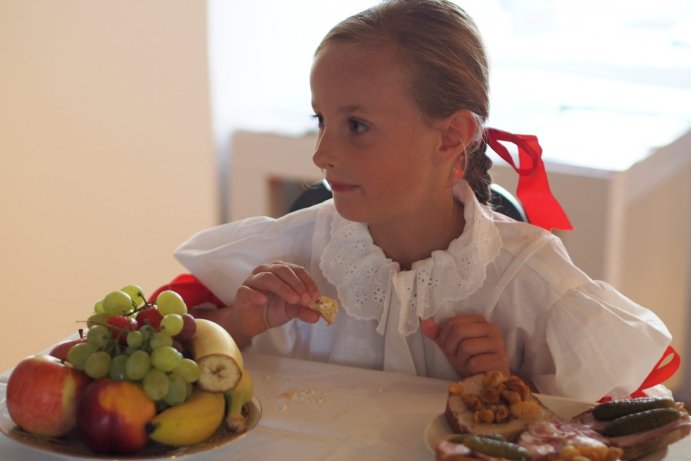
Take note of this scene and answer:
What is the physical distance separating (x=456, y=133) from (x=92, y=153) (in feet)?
6.15

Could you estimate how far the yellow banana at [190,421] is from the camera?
1.08 m

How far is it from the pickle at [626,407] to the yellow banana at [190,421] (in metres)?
0.44

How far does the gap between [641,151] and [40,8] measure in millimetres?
1830

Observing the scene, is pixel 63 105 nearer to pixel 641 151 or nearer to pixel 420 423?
pixel 641 151

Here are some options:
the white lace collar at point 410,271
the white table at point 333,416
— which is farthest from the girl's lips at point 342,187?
the white table at point 333,416

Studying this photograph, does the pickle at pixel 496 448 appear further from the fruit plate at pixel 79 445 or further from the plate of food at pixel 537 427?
the fruit plate at pixel 79 445

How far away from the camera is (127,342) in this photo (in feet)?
3.64

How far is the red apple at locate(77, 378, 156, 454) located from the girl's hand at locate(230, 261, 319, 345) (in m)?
0.37

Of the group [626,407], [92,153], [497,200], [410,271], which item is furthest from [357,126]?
[92,153]

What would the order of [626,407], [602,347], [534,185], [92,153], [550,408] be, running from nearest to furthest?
1. [626,407]
2. [550,408]
3. [602,347]
4. [534,185]
5. [92,153]

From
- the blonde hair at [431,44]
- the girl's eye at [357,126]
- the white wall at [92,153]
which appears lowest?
the white wall at [92,153]

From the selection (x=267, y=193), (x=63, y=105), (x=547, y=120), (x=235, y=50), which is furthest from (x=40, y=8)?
(x=547, y=120)

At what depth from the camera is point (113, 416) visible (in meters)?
1.05

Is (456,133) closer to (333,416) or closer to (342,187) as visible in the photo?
(342,187)
